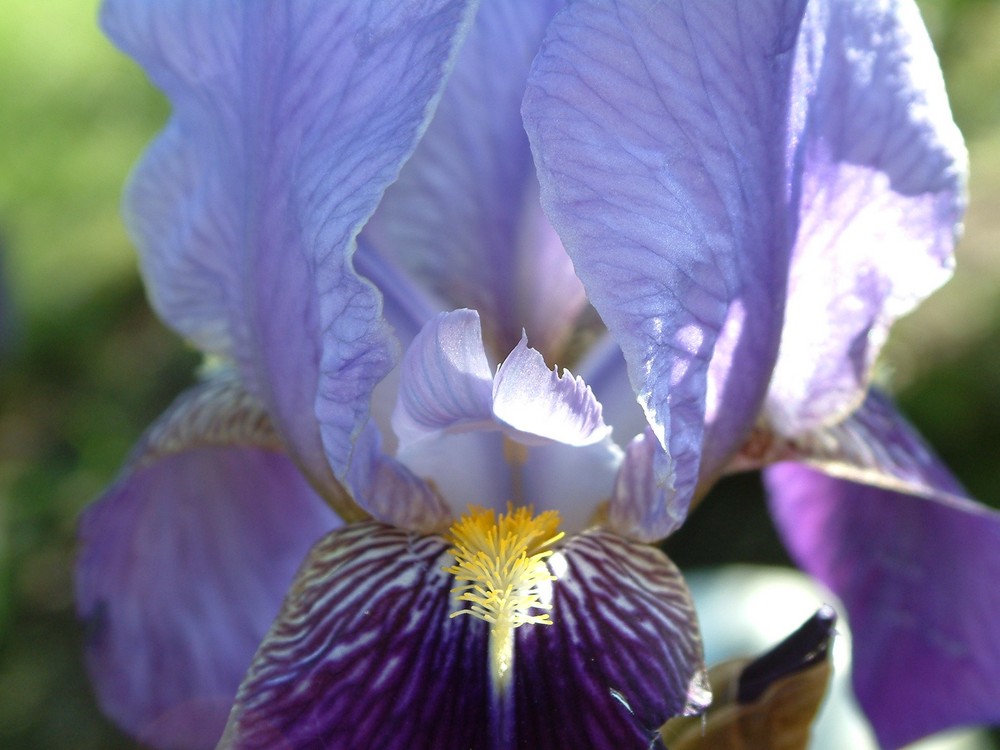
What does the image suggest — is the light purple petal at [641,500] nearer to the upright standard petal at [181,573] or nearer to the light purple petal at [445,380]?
the light purple petal at [445,380]

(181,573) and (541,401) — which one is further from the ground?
(541,401)

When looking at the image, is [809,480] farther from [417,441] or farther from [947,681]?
[417,441]

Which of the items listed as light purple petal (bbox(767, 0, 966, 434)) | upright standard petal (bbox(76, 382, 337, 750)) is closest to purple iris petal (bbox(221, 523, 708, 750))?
light purple petal (bbox(767, 0, 966, 434))

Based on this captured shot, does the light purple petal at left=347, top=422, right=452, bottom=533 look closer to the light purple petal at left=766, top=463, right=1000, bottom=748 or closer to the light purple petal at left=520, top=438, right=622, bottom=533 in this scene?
the light purple petal at left=520, top=438, right=622, bottom=533

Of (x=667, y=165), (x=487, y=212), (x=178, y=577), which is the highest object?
(x=667, y=165)

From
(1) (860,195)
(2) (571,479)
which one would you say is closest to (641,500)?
(2) (571,479)

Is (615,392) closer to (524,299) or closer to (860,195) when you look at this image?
(524,299)
